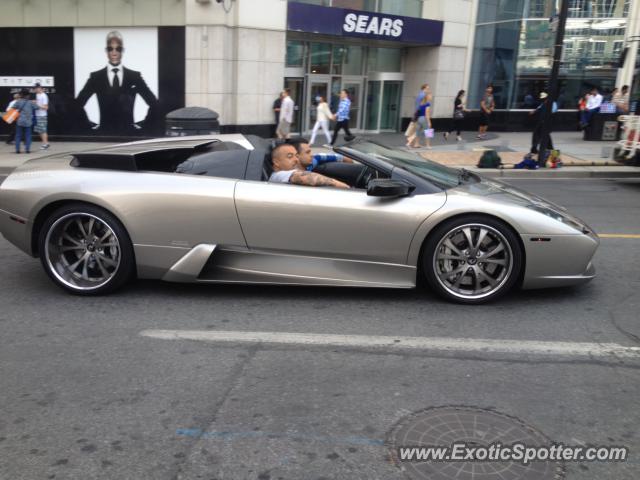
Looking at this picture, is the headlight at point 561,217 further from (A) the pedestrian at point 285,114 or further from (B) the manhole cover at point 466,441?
(A) the pedestrian at point 285,114

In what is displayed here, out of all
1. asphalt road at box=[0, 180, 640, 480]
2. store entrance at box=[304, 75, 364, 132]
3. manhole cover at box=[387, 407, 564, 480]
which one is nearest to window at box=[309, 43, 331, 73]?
store entrance at box=[304, 75, 364, 132]

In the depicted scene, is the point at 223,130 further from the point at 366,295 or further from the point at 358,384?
the point at 358,384

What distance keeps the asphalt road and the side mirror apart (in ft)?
2.76

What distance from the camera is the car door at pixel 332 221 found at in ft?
15.5

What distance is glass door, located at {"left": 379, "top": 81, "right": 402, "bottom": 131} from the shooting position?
945 inches

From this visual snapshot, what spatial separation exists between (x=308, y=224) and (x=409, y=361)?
1.36 metres

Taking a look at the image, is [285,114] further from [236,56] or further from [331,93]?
[331,93]

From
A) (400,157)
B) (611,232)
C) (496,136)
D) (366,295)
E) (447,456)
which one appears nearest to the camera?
(447,456)

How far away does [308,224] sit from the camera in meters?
4.76

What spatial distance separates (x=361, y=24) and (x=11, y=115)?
36.0ft

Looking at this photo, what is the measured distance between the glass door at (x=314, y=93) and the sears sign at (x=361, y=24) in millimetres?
1876

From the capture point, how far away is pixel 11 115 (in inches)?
595

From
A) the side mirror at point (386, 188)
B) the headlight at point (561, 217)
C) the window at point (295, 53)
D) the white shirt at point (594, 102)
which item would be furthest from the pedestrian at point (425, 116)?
the side mirror at point (386, 188)

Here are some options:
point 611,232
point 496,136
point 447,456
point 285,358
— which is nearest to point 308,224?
point 285,358
